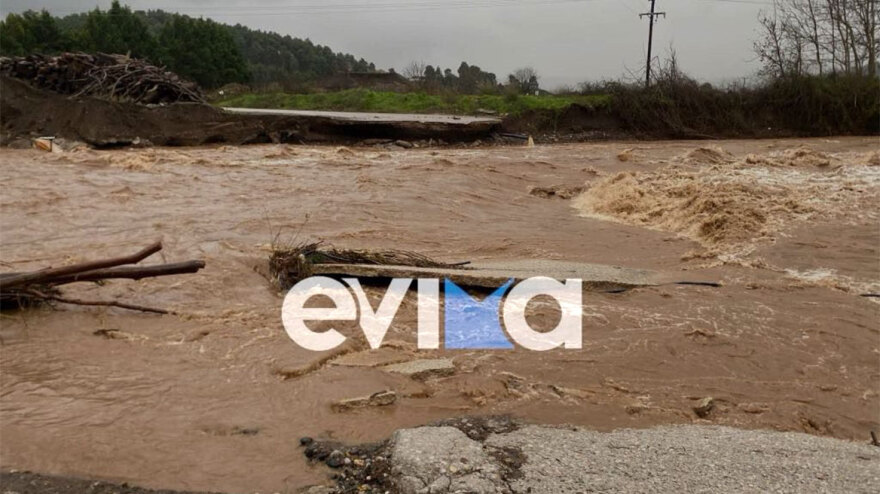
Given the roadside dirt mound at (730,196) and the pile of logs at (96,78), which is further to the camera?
the pile of logs at (96,78)

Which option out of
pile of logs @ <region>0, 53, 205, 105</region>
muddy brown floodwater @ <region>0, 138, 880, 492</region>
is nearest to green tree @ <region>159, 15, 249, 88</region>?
pile of logs @ <region>0, 53, 205, 105</region>

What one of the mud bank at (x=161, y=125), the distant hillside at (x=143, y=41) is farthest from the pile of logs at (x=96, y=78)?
the distant hillside at (x=143, y=41)

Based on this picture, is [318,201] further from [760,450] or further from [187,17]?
[187,17]

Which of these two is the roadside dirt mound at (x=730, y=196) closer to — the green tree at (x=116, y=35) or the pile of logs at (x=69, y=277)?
the pile of logs at (x=69, y=277)

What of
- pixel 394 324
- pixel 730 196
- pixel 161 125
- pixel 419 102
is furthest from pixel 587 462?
pixel 419 102

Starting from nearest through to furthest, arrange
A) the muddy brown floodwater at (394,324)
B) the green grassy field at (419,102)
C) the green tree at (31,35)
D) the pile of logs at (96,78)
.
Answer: the muddy brown floodwater at (394,324)
the pile of logs at (96,78)
the green grassy field at (419,102)
the green tree at (31,35)

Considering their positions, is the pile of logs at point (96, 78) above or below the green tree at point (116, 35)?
below

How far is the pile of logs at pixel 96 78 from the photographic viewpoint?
2312 centimetres

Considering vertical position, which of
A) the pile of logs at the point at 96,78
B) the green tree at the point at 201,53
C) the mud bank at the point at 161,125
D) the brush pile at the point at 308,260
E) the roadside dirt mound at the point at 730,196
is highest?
the green tree at the point at 201,53

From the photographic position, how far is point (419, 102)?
3459 cm

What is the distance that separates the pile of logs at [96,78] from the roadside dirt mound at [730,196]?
14332 mm

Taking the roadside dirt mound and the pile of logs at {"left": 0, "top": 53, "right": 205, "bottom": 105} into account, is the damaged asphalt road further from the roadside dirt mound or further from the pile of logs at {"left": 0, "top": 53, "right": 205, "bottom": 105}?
the pile of logs at {"left": 0, "top": 53, "right": 205, "bottom": 105}

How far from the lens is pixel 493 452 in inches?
189

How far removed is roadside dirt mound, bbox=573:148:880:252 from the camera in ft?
43.1
